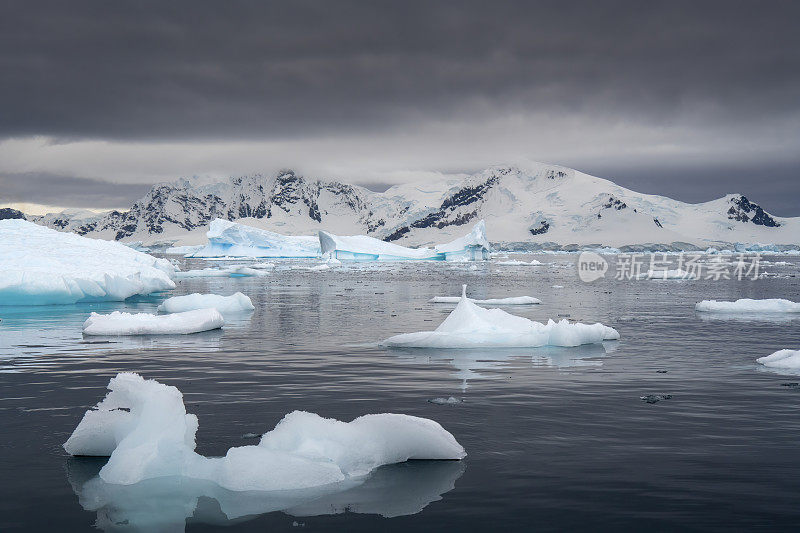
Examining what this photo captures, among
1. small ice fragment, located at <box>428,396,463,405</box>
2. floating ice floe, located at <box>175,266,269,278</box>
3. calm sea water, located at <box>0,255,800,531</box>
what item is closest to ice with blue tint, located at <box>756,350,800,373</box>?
calm sea water, located at <box>0,255,800,531</box>

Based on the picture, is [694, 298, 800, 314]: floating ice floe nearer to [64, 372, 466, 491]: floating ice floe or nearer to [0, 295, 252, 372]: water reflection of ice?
[0, 295, 252, 372]: water reflection of ice

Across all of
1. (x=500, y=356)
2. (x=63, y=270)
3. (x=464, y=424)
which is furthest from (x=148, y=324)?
(x=464, y=424)

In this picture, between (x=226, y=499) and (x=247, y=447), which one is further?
(x=247, y=447)

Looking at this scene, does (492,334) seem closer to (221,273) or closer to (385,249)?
(221,273)

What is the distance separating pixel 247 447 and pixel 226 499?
70cm

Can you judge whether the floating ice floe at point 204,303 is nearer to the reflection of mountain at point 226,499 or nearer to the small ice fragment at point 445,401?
the small ice fragment at point 445,401

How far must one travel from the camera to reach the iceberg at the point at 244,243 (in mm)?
112562

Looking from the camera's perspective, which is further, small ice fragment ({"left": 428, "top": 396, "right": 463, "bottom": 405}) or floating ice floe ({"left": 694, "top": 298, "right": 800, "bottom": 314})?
floating ice floe ({"left": 694, "top": 298, "right": 800, "bottom": 314})

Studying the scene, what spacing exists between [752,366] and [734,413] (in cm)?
519

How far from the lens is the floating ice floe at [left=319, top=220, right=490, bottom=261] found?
99.7m

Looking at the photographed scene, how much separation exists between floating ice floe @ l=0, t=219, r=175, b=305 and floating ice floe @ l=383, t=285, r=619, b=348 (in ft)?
53.7

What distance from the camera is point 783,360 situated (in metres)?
16.1

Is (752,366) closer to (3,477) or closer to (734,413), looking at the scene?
(734,413)

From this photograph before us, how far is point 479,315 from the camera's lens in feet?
65.7
